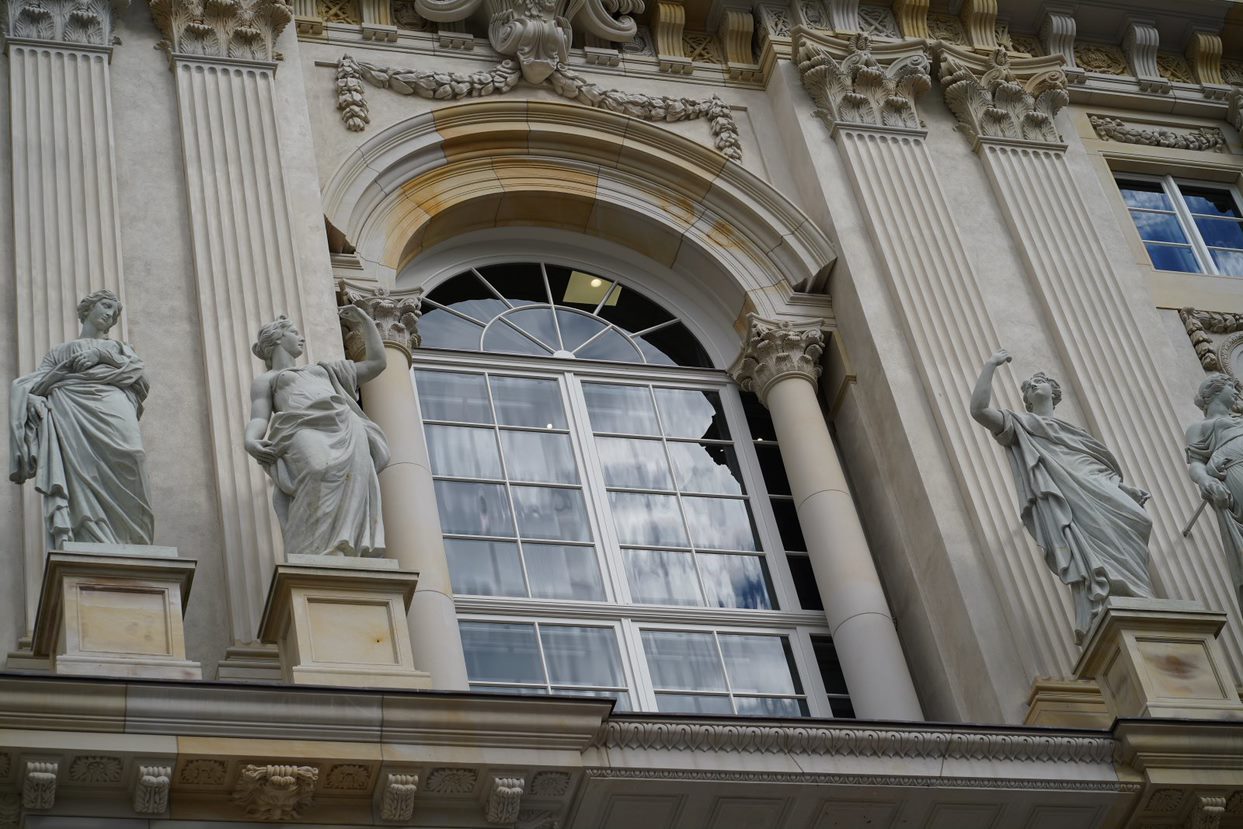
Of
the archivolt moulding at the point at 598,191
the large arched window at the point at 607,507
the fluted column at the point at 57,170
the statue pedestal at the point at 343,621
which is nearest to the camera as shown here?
the statue pedestal at the point at 343,621

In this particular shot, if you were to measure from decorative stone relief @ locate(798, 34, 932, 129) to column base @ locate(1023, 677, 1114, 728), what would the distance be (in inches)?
213

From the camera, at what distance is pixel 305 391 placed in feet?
40.6

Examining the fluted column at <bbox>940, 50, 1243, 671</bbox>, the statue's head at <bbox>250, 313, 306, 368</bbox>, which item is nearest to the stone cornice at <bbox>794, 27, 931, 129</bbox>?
the fluted column at <bbox>940, 50, 1243, 671</bbox>

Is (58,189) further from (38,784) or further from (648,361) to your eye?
(38,784)

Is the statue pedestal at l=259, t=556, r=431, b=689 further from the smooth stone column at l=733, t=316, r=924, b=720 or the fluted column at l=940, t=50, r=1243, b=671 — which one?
the fluted column at l=940, t=50, r=1243, b=671

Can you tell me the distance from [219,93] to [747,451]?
14.5 ft

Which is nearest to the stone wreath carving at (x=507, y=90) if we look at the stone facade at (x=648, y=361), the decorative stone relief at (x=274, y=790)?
the stone facade at (x=648, y=361)

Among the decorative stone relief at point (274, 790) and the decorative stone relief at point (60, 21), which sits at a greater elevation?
the decorative stone relief at point (60, 21)

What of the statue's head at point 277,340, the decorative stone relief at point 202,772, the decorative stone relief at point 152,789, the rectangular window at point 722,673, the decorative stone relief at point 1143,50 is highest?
the decorative stone relief at point 1143,50

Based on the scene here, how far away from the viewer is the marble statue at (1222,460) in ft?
45.3

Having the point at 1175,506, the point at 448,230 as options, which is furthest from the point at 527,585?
the point at 1175,506

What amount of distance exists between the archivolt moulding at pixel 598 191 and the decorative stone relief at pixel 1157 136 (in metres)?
3.32

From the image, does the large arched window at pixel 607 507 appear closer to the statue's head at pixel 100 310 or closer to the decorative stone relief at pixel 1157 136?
the statue's head at pixel 100 310

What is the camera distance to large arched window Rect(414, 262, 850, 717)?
14.1m
